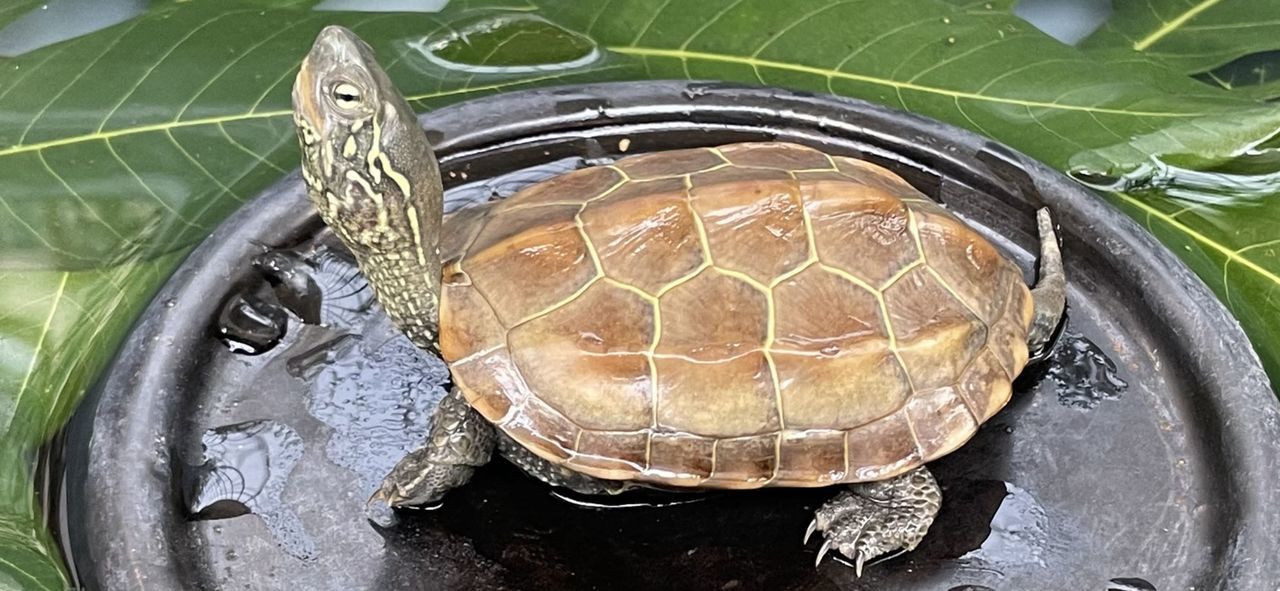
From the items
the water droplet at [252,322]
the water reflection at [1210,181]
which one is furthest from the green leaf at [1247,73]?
the water droplet at [252,322]

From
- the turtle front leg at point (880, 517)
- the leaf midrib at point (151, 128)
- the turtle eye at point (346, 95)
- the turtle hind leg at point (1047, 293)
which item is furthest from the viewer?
the leaf midrib at point (151, 128)

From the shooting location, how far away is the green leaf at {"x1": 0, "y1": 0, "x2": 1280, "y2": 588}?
147 cm

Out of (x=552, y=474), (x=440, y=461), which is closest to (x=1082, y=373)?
(x=552, y=474)

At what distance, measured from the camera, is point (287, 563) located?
4.11 ft

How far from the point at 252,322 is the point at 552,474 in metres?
0.54

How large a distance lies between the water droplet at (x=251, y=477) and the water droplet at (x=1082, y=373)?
1085 millimetres

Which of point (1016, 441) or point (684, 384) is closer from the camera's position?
point (684, 384)

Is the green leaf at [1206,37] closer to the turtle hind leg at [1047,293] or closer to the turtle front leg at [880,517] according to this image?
the turtle hind leg at [1047,293]

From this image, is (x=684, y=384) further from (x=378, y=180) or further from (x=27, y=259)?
(x=27, y=259)

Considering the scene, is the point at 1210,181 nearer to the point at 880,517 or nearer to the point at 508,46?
the point at 880,517

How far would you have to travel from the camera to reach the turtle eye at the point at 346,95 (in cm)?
104

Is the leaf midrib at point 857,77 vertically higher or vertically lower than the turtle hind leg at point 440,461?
higher

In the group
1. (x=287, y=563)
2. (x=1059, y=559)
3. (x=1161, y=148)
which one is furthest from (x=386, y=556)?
(x=1161, y=148)

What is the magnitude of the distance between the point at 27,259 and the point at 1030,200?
1.56 meters
